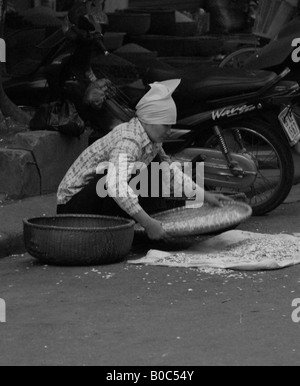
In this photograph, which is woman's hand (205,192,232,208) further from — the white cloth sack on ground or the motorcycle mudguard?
the motorcycle mudguard

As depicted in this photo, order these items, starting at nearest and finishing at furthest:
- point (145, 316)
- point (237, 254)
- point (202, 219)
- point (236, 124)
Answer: point (145, 316) → point (237, 254) → point (202, 219) → point (236, 124)

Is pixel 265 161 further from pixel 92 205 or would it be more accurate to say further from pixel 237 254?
pixel 92 205

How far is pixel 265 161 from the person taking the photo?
28.3ft

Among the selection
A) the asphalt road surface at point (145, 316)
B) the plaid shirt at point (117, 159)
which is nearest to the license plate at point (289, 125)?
the plaid shirt at point (117, 159)

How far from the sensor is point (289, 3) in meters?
11.8

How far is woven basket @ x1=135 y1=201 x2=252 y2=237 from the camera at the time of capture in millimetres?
7047

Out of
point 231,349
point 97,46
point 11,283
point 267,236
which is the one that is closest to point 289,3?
point 97,46

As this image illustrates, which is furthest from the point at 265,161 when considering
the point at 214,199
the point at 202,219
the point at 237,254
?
the point at 237,254

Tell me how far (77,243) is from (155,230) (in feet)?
1.59

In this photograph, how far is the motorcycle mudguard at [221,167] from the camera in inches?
330

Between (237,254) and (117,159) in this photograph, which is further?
(237,254)

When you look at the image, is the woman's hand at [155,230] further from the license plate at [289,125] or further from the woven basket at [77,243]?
the license plate at [289,125]

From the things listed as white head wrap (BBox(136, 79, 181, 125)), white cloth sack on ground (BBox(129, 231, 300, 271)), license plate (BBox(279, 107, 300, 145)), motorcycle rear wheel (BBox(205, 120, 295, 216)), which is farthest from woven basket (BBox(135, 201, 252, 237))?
license plate (BBox(279, 107, 300, 145))
